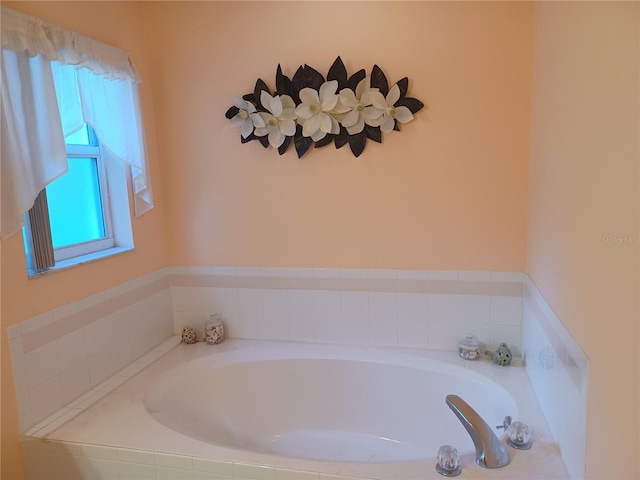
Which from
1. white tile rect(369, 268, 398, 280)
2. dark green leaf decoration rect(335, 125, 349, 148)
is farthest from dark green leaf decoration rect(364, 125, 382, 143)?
white tile rect(369, 268, 398, 280)

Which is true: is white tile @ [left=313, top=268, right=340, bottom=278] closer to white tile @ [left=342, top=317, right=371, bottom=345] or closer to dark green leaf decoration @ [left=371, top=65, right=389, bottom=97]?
white tile @ [left=342, top=317, right=371, bottom=345]

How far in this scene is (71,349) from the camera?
1.91 metres

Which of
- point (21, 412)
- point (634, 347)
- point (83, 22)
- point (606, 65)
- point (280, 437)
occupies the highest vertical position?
point (83, 22)

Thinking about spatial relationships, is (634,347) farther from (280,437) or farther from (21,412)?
(21,412)

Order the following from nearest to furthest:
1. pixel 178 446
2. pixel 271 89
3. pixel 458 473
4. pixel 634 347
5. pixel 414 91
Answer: pixel 634 347 < pixel 458 473 < pixel 178 446 < pixel 414 91 < pixel 271 89

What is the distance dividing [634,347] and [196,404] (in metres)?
1.87

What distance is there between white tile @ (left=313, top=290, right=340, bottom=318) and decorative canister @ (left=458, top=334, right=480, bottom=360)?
25.5 inches

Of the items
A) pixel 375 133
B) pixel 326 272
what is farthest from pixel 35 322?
pixel 375 133

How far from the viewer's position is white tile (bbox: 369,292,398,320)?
93.3 inches

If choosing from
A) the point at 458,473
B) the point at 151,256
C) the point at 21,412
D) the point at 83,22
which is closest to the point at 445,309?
the point at 458,473

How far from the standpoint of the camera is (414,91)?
7.18ft

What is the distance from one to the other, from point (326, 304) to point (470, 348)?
754 millimetres

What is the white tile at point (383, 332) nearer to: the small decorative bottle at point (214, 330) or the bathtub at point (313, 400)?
the bathtub at point (313, 400)

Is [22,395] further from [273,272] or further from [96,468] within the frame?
[273,272]
